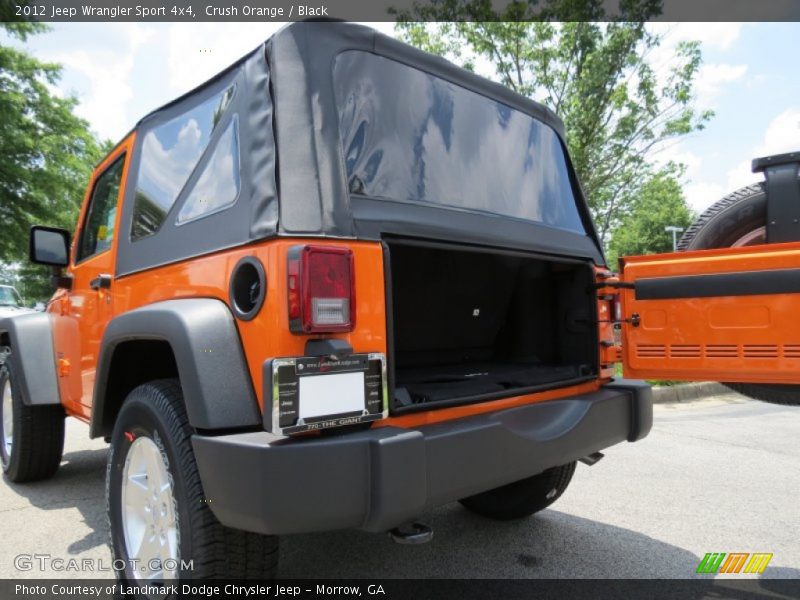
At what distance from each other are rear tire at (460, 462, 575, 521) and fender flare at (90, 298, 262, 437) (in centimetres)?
175

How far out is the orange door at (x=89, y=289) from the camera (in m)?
2.83

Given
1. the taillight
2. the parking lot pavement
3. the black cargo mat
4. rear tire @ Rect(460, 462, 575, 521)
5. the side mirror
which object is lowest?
the parking lot pavement

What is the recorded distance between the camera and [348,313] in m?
1.73

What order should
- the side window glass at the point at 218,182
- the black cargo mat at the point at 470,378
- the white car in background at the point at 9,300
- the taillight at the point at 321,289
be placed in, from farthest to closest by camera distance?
the white car in background at the point at 9,300 < the black cargo mat at the point at 470,378 < the side window glass at the point at 218,182 < the taillight at the point at 321,289

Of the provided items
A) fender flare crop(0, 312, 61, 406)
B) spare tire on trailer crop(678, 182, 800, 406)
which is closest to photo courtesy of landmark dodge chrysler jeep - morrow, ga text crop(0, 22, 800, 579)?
fender flare crop(0, 312, 61, 406)

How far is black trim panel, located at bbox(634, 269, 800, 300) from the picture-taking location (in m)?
2.41

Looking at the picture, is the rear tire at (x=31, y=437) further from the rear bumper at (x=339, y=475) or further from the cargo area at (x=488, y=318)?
the rear bumper at (x=339, y=475)

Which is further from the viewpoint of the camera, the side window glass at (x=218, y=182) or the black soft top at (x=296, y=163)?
the side window glass at (x=218, y=182)

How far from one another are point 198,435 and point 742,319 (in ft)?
7.42

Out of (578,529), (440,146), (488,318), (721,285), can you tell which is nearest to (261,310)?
(440,146)

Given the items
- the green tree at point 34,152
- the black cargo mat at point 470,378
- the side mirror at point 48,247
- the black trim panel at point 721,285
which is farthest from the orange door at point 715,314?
the green tree at point 34,152

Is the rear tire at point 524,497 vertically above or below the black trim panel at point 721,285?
below

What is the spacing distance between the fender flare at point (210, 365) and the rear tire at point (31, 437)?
93.4 inches

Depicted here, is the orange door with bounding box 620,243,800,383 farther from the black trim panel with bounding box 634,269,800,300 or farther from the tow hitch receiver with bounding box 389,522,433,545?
the tow hitch receiver with bounding box 389,522,433,545
